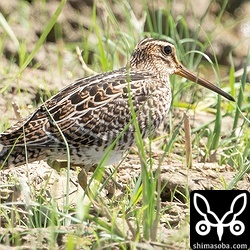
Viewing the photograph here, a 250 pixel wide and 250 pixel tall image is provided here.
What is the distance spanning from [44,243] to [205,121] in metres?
3.08

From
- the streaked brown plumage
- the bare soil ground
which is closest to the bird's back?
the streaked brown plumage

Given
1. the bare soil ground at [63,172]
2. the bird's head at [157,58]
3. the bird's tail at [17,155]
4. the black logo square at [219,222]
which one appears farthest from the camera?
the bird's head at [157,58]

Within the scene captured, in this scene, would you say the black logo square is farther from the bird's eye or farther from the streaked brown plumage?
the bird's eye

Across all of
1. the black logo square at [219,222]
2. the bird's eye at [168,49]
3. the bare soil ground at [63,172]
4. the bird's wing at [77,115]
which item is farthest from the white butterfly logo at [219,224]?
the bird's eye at [168,49]

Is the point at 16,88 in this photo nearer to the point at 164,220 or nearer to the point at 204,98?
the point at 204,98

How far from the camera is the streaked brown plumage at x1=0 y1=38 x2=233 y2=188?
5.73m

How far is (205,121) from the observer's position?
24.6 ft

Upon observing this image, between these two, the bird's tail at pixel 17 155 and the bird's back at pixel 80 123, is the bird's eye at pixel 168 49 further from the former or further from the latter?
the bird's tail at pixel 17 155

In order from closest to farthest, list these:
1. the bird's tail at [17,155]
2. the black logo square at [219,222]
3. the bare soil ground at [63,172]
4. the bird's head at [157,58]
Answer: the black logo square at [219,222] → the bare soil ground at [63,172] → the bird's tail at [17,155] → the bird's head at [157,58]

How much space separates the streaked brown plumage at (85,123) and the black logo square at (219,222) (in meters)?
0.77

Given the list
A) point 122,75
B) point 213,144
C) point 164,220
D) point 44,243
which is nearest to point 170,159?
point 213,144

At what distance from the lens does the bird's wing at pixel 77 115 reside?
5734 mm

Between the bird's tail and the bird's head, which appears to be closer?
the bird's tail

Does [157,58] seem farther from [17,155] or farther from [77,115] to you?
[17,155]
